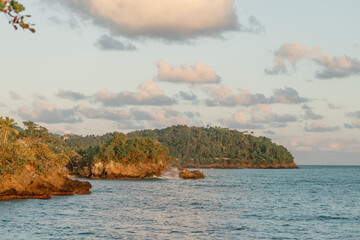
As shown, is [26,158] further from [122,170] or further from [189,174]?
[189,174]

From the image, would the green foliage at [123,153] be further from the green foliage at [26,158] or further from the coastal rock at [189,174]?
the green foliage at [26,158]

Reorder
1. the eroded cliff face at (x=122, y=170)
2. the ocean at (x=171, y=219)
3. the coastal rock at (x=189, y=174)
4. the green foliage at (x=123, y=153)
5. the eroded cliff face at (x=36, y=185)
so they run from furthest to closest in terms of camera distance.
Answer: the coastal rock at (x=189, y=174) < the green foliage at (x=123, y=153) < the eroded cliff face at (x=122, y=170) < the eroded cliff face at (x=36, y=185) < the ocean at (x=171, y=219)

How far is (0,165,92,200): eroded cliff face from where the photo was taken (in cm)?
5478

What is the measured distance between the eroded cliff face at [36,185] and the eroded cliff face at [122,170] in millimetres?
53981

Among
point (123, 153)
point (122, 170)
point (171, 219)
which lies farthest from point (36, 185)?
point (122, 170)

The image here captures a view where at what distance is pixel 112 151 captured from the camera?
12062 centimetres

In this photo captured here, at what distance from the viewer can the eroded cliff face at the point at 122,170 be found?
4732 inches

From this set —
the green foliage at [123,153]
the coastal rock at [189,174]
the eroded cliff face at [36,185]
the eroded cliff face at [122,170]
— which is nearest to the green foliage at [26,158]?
the eroded cliff face at [36,185]

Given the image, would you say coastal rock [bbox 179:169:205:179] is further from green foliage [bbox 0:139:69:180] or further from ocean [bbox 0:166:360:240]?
ocean [bbox 0:166:360:240]

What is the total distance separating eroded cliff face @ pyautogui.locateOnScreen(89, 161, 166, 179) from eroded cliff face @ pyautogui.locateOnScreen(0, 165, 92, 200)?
5398 centimetres

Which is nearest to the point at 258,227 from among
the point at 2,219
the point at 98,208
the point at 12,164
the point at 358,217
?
the point at 358,217

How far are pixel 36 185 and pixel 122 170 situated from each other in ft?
210

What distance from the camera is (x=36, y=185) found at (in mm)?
58625

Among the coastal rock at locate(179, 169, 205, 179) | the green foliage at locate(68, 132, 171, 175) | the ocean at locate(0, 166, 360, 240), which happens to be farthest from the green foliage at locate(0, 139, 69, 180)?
the coastal rock at locate(179, 169, 205, 179)
